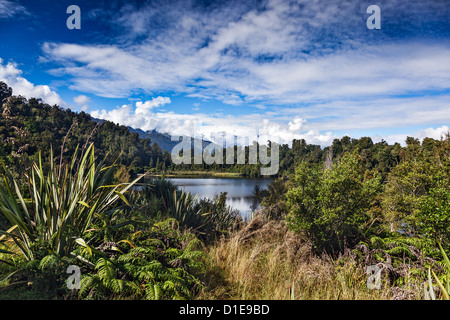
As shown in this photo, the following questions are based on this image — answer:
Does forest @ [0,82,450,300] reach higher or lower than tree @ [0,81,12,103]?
lower

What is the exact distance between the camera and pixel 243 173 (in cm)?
8769

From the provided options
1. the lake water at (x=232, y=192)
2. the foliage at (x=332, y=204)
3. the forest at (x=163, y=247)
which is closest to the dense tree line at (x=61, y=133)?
the lake water at (x=232, y=192)

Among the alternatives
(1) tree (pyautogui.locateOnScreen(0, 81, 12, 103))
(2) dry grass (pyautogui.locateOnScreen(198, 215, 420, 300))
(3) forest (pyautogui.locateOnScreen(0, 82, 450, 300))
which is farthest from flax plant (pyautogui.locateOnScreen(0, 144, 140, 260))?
(1) tree (pyautogui.locateOnScreen(0, 81, 12, 103))

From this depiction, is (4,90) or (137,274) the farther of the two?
(4,90)

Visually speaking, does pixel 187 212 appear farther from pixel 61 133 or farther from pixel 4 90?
pixel 4 90

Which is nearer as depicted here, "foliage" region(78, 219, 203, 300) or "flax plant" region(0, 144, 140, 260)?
"foliage" region(78, 219, 203, 300)

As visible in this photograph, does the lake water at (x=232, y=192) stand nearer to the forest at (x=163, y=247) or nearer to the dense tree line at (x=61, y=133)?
the forest at (x=163, y=247)

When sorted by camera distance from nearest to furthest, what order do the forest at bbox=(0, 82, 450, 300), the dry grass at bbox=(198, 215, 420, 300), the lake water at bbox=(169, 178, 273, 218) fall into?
the forest at bbox=(0, 82, 450, 300)
the dry grass at bbox=(198, 215, 420, 300)
the lake water at bbox=(169, 178, 273, 218)

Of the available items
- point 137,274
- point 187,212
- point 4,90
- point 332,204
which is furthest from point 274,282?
point 4,90

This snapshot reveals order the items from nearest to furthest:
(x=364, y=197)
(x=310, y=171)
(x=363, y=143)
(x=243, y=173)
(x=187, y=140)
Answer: (x=364, y=197), (x=310, y=171), (x=363, y=143), (x=243, y=173), (x=187, y=140)

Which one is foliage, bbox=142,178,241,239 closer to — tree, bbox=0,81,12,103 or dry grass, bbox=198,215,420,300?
dry grass, bbox=198,215,420,300
